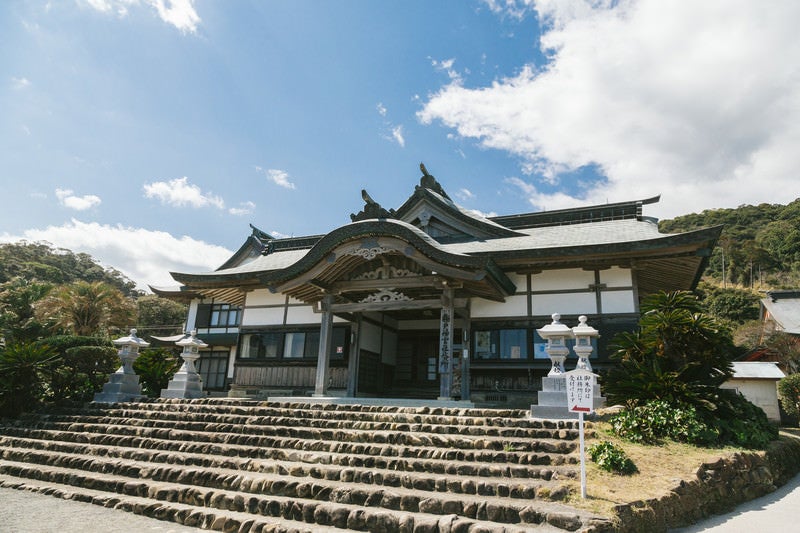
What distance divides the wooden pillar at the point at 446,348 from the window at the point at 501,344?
1.95m

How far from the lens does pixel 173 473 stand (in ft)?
26.5

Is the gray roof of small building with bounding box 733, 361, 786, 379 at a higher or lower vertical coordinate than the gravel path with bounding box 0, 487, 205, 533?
higher

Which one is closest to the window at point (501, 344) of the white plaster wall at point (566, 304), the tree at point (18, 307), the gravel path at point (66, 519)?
the white plaster wall at point (566, 304)

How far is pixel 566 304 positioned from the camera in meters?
13.7

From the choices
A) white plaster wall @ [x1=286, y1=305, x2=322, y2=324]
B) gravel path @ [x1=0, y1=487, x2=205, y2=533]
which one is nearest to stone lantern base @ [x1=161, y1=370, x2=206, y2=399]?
white plaster wall @ [x1=286, y1=305, x2=322, y2=324]

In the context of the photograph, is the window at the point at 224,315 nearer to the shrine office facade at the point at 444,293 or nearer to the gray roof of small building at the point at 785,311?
the shrine office facade at the point at 444,293

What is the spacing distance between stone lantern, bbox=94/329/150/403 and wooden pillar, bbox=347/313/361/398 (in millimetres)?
6044

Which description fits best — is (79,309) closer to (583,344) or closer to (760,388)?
(583,344)

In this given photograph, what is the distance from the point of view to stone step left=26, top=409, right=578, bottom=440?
8.38 m

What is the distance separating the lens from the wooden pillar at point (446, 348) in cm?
1213

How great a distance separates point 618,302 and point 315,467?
30.7ft

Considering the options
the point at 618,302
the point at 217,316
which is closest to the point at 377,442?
the point at 618,302

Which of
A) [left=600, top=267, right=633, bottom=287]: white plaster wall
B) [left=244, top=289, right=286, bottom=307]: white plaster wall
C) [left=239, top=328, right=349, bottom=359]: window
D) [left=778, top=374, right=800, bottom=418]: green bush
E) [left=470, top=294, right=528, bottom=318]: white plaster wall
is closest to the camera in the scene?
[left=600, top=267, right=633, bottom=287]: white plaster wall

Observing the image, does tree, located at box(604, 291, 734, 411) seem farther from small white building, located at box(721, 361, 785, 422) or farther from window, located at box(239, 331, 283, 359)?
window, located at box(239, 331, 283, 359)
